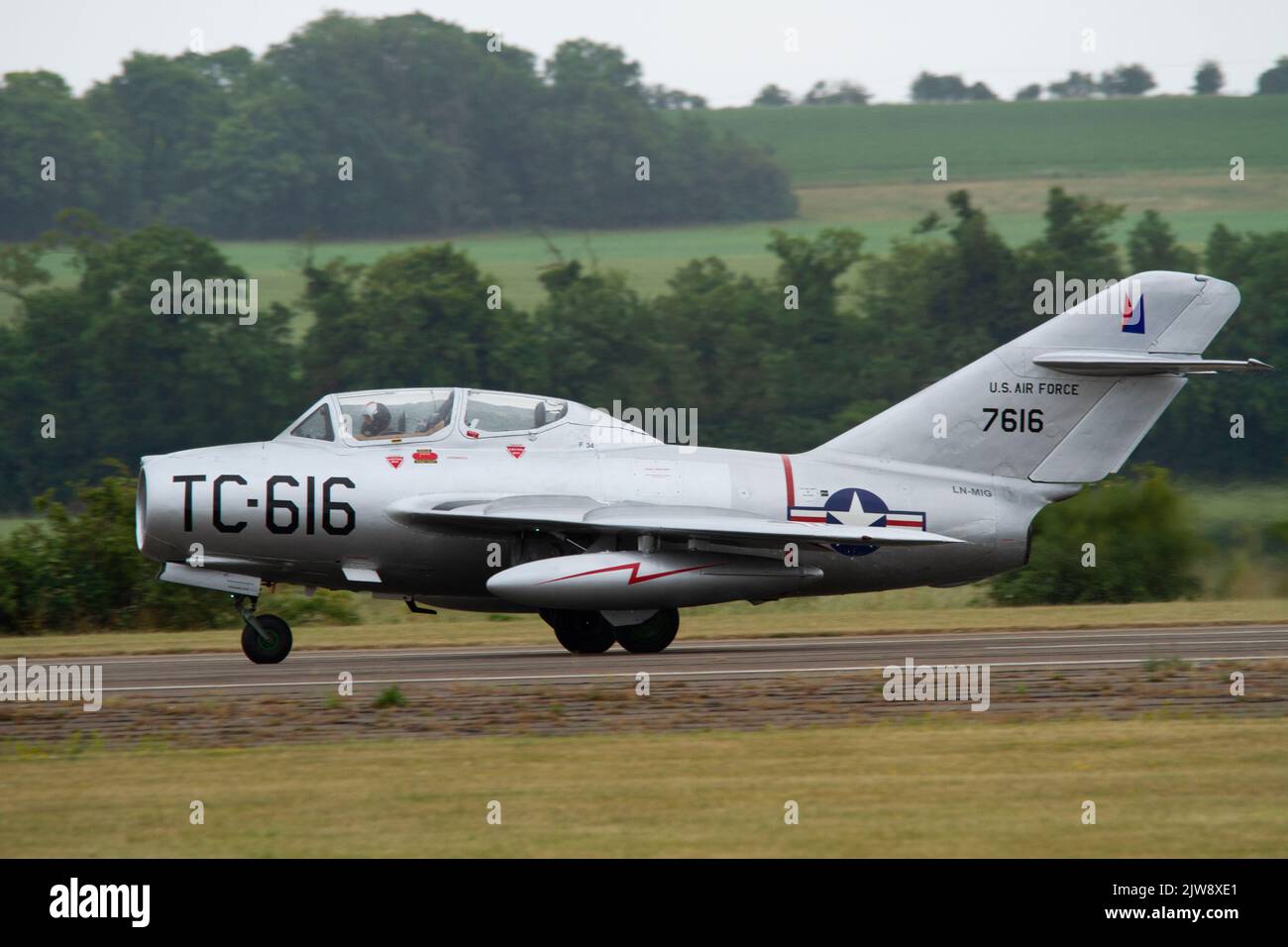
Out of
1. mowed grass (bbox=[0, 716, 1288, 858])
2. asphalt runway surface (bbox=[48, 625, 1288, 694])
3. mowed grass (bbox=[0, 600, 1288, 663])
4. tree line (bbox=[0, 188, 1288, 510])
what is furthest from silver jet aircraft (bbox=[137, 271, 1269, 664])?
tree line (bbox=[0, 188, 1288, 510])

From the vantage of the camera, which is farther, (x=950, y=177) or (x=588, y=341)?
(x=950, y=177)

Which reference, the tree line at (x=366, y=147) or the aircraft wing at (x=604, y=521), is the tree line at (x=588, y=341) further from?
the aircraft wing at (x=604, y=521)

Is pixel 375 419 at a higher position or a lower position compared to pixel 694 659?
higher

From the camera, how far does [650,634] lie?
1695cm

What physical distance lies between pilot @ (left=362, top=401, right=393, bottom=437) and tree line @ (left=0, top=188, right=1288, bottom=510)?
2891 centimetres

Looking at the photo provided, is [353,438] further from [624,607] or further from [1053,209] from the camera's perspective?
[1053,209]

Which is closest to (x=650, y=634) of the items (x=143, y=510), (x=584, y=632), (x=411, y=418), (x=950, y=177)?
(x=584, y=632)

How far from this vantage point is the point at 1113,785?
356 inches

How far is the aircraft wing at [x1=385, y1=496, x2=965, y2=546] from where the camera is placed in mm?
15953

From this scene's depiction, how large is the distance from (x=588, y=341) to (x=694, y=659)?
35.5 metres

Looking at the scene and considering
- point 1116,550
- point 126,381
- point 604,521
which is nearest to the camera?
point 604,521

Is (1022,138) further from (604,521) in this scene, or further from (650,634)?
(604,521)

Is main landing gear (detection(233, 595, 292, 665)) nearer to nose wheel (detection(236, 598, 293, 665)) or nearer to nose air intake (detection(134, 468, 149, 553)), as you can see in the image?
nose wheel (detection(236, 598, 293, 665))

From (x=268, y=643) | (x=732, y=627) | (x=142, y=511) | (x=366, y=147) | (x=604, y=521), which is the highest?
(x=366, y=147)
